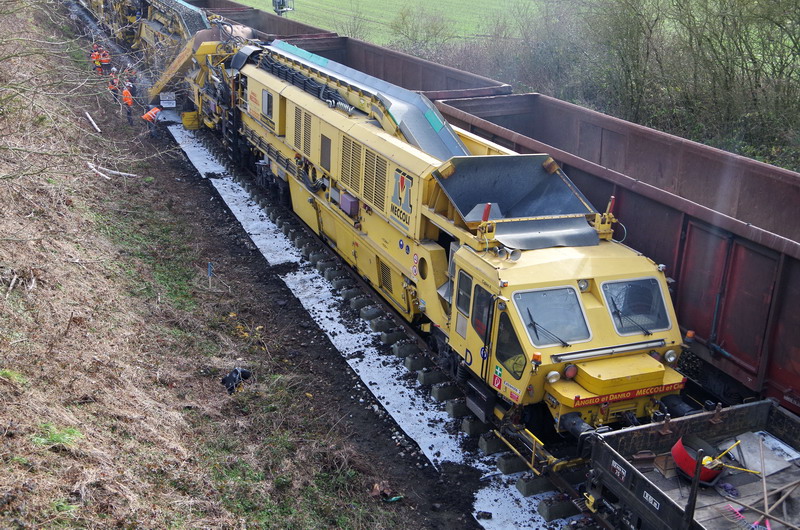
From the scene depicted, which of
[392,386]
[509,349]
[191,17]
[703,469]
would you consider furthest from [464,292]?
[191,17]

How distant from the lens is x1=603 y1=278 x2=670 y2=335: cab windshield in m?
7.93

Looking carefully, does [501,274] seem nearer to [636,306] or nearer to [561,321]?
[561,321]

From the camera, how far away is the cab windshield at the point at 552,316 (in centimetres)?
758

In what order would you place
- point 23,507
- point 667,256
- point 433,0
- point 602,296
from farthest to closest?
1. point 433,0
2. point 667,256
3. point 602,296
4. point 23,507

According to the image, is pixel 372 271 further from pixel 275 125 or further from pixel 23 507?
pixel 23 507

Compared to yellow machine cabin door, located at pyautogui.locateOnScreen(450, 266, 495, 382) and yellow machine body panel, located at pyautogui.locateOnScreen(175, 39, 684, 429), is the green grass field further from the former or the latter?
yellow machine cabin door, located at pyautogui.locateOnScreen(450, 266, 495, 382)

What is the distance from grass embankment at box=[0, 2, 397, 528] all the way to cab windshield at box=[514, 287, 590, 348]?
2.46 meters

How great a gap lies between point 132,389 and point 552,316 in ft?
15.2

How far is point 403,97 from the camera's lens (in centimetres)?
1181

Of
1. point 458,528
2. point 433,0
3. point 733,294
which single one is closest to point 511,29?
point 433,0

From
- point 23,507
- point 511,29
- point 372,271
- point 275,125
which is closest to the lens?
point 23,507

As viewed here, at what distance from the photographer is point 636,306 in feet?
26.4

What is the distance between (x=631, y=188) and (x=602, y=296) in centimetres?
189

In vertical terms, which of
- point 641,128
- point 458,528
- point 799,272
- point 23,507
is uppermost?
point 641,128
